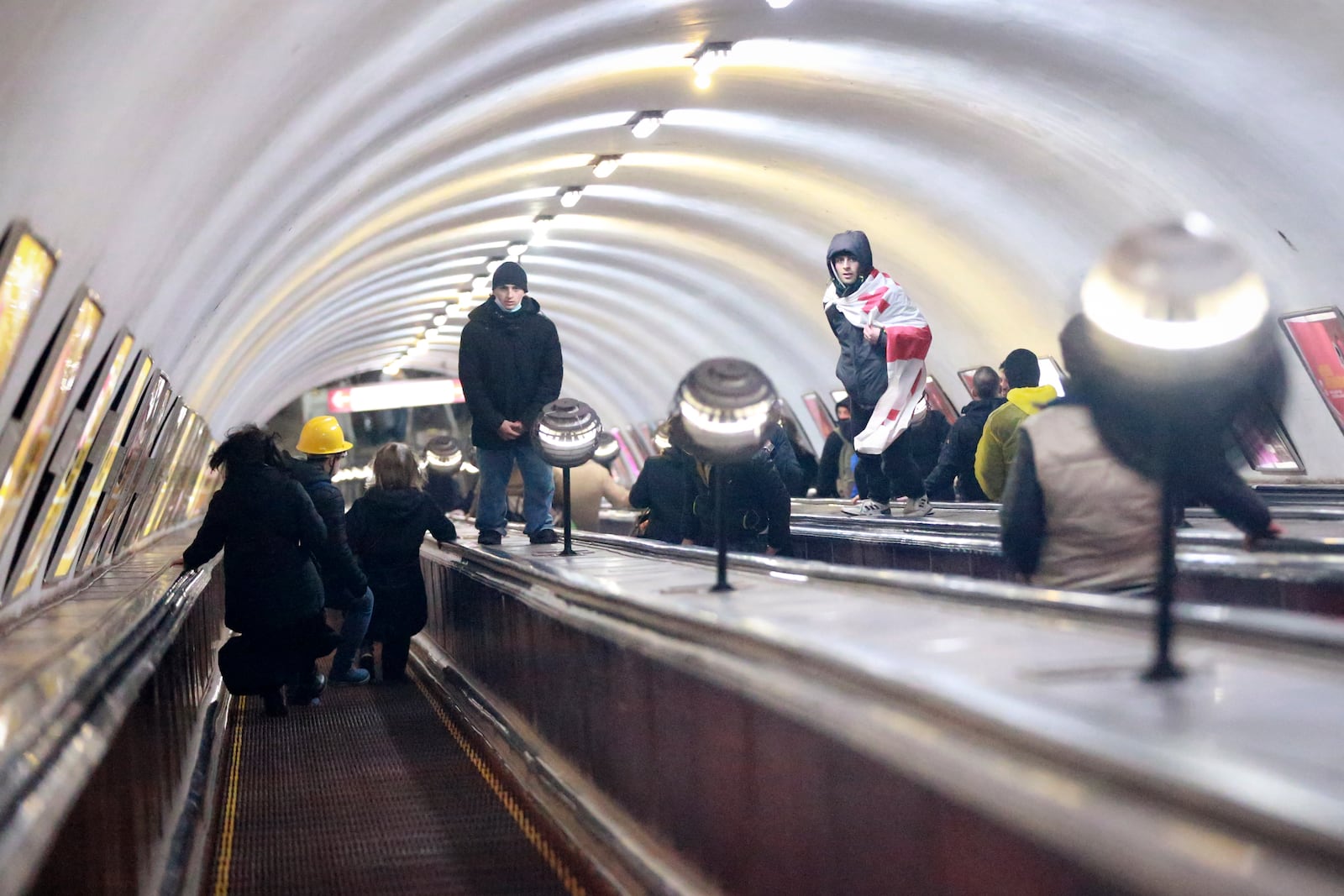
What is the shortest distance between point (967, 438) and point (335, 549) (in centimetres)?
529

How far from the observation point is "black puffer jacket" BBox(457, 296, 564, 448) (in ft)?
29.8

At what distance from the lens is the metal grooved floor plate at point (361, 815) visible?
5.77 meters

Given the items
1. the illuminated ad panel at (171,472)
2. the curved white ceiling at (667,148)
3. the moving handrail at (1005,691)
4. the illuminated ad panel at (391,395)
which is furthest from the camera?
the illuminated ad panel at (391,395)

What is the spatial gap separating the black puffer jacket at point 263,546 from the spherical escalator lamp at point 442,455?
10.2m

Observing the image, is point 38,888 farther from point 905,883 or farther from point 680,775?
point 680,775

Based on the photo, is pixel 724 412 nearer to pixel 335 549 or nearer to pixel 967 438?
pixel 335 549

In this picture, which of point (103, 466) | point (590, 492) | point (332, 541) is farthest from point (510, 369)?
point (590, 492)

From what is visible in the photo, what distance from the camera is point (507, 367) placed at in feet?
29.9

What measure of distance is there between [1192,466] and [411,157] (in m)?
11.0

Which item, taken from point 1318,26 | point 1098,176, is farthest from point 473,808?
point 1098,176

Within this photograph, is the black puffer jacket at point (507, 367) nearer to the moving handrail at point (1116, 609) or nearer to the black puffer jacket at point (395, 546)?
the black puffer jacket at point (395, 546)

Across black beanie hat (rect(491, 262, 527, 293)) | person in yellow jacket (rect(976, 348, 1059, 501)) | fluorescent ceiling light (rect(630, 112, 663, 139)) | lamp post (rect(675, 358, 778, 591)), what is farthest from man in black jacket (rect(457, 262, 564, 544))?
fluorescent ceiling light (rect(630, 112, 663, 139))

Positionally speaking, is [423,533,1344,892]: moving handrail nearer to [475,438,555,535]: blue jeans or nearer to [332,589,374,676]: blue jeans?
[475,438,555,535]: blue jeans

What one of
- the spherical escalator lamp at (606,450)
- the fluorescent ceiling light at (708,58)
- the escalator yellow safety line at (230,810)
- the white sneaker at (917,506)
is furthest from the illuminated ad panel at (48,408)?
the spherical escalator lamp at (606,450)
